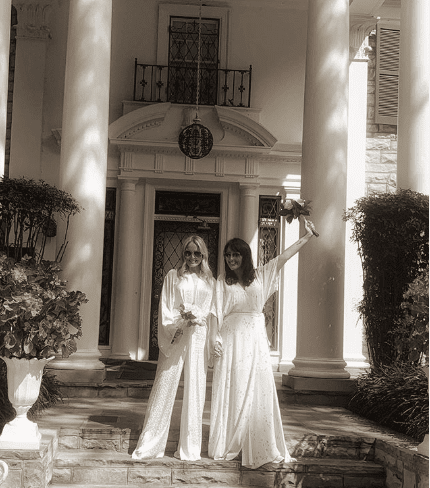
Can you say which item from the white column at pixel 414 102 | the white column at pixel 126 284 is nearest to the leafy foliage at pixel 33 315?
the white column at pixel 414 102

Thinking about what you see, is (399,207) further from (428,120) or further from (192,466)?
(192,466)

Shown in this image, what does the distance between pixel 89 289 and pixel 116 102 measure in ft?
15.6

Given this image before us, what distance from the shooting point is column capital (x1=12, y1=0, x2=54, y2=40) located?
40.1 ft

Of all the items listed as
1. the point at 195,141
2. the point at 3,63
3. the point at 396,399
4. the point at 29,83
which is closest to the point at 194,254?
the point at 396,399

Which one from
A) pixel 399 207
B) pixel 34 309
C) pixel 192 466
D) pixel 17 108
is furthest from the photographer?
pixel 17 108

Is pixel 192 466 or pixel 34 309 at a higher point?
pixel 34 309

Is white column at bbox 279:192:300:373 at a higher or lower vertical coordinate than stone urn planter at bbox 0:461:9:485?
higher

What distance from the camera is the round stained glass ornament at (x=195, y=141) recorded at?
37.3ft

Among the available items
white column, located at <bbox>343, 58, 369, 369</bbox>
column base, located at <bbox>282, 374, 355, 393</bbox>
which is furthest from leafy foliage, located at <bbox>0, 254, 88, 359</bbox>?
white column, located at <bbox>343, 58, 369, 369</bbox>

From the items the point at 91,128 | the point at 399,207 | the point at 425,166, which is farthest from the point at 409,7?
the point at 91,128

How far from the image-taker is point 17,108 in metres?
12.2

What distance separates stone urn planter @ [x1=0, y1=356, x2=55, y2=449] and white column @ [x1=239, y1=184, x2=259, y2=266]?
6.99m

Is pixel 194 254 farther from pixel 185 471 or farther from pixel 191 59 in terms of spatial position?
pixel 191 59

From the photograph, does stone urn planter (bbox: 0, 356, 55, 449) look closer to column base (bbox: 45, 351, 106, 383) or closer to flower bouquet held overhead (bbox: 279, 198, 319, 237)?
flower bouquet held overhead (bbox: 279, 198, 319, 237)
